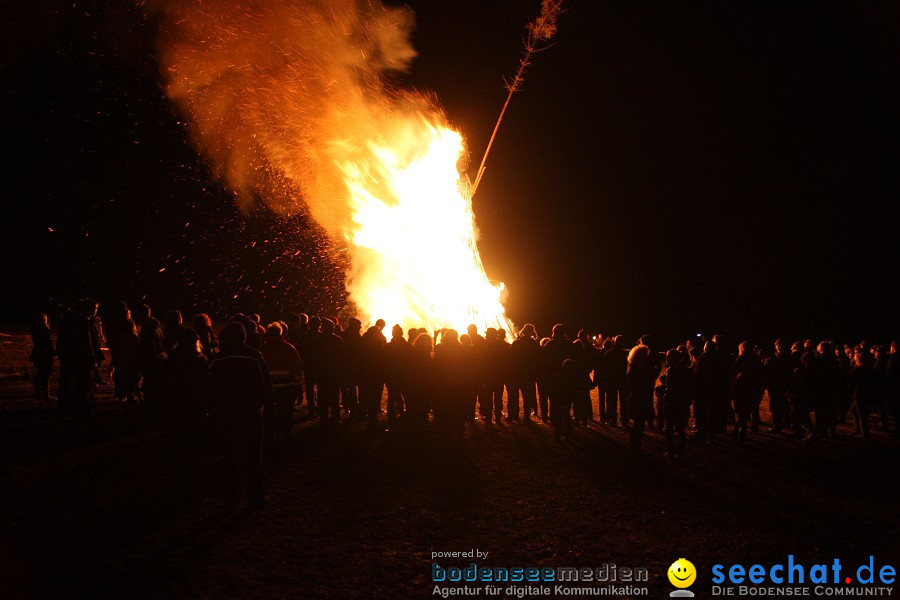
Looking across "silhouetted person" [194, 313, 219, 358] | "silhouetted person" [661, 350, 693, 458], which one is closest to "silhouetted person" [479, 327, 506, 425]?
"silhouetted person" [661, 350, 693, 458]

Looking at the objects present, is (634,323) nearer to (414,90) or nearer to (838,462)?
(414,90)

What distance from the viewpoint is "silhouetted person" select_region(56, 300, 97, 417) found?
363 inches

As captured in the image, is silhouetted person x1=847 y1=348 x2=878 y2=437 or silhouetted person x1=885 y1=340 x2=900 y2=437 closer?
silhouetted person x1=885 y1=340 x2=900 y2=437

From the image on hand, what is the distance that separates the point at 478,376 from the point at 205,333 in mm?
4566

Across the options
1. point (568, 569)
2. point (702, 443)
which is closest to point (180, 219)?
point (702, 443)

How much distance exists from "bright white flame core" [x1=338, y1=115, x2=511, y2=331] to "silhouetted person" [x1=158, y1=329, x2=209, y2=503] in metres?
9.53

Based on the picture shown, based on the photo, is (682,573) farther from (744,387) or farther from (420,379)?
(744,387)

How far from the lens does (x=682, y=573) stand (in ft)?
16.5

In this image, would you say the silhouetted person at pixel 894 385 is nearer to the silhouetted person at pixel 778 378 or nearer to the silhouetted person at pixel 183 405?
the silhouetted person at pixel 778 378

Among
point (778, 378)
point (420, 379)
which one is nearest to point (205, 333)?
point (420, 379)

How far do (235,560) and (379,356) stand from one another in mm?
5409

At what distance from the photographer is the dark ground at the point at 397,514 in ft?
15.9

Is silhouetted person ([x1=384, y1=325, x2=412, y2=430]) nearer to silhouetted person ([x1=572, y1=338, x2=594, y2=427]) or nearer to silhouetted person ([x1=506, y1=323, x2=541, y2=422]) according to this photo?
silhouetted person ([x1=506, y1=323, x2=541, y2=422])

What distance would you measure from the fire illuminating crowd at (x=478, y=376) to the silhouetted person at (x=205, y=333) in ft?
0.07
